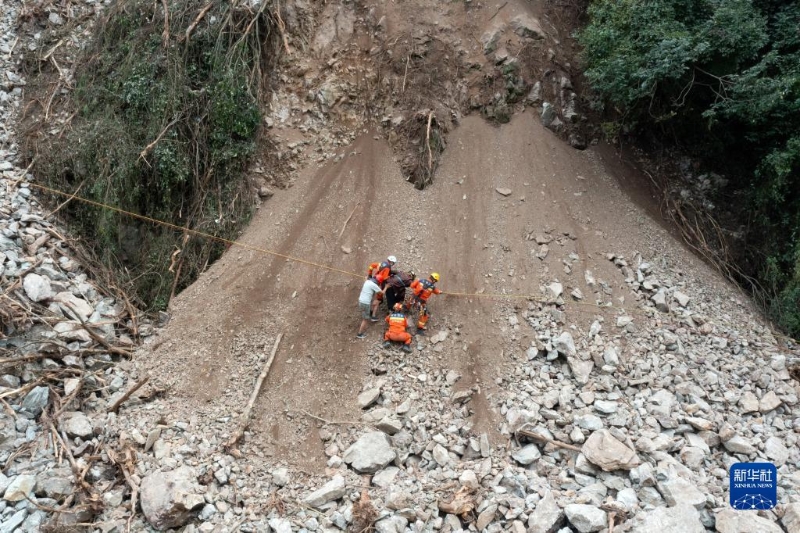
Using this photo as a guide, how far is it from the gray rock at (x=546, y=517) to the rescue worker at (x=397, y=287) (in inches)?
141

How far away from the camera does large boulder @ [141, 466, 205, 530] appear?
6.50 meters

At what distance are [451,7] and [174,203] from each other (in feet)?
23.6

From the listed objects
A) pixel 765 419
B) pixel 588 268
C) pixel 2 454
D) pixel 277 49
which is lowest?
pixel 2 454

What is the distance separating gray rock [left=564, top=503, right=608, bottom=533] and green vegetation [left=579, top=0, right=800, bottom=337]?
5.27 m

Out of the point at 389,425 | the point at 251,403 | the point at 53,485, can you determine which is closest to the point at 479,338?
the point at 389,425

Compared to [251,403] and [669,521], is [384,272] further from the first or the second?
[669,521]

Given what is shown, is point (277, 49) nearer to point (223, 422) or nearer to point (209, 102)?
point (209, 102)

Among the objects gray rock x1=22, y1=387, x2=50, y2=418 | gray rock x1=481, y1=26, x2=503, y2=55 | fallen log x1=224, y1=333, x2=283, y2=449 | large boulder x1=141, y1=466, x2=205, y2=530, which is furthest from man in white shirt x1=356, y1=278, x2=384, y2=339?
gray rock x1=481, y1=26, x2=503, y2=55

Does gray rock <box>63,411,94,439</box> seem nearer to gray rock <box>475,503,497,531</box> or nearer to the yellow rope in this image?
the yellow rope

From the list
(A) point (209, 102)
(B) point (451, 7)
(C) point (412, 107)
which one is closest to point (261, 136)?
(A) point (209, 102)

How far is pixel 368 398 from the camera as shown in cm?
778

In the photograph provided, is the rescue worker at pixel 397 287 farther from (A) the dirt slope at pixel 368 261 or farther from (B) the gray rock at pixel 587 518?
(B) the gray rock at pixel 587 518

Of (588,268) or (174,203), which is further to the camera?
(174,203)

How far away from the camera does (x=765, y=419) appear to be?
7219 millimetres
